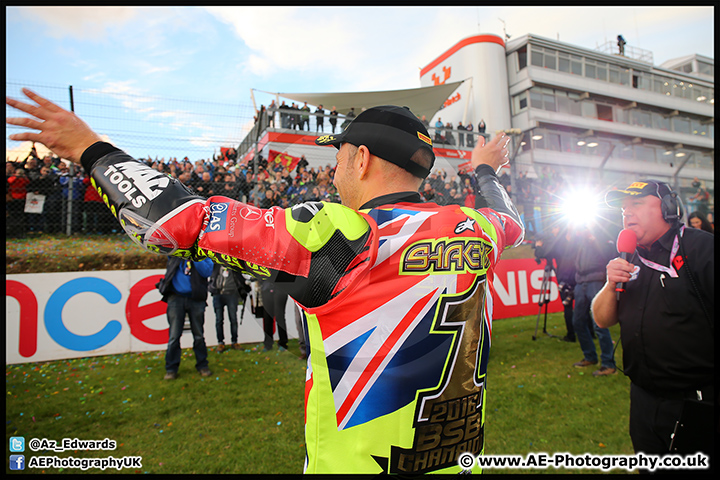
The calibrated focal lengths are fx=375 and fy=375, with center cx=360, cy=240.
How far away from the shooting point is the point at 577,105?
29047 mm

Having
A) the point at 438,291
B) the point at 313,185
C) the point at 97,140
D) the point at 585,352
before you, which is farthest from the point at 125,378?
the point at 585,352

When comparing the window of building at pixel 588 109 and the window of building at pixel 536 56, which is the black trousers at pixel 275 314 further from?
the window of building at pixel 588 109

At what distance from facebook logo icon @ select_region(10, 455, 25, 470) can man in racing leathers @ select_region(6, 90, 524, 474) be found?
4.23 metres

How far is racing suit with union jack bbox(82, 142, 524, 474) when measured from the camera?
3.62 feet

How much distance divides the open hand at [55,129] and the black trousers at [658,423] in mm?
3235

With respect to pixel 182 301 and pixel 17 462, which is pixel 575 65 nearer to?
pixel 182 301

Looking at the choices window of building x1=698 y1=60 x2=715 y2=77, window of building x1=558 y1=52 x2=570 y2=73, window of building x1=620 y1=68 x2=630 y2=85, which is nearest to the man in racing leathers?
window of building x1=558 y1=52 x2=570 y2=73

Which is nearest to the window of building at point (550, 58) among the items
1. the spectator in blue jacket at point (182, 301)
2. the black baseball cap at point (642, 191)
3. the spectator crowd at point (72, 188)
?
the spectator crowd at point (72, 188)

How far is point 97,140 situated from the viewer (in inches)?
47.6

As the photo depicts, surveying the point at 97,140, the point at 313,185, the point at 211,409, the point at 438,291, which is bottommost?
the point at 211,409

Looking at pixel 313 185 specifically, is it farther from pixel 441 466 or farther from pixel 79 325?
pixel 79 325

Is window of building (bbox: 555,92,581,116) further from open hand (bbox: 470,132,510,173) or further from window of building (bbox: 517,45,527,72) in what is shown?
open hand (bbox: 470,132,510,173)

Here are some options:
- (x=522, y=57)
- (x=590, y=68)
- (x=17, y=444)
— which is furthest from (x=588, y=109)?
(x=17, y=444)

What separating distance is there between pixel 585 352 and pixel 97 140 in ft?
22.8
